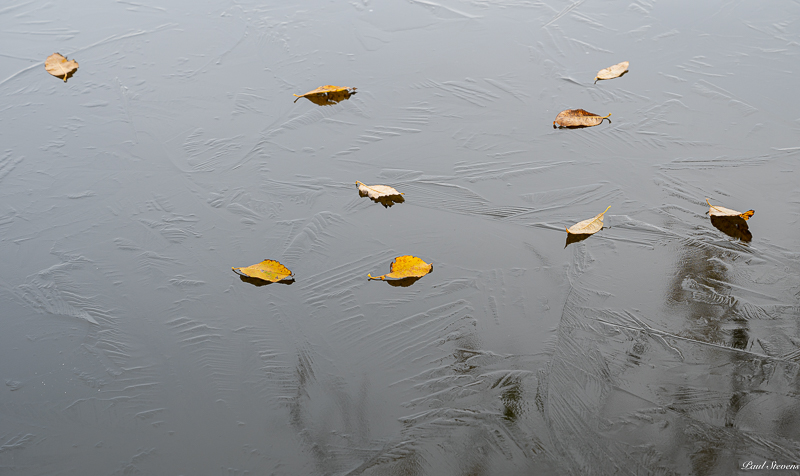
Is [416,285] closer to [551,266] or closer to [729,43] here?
[551,266]

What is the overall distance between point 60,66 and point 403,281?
2234mm

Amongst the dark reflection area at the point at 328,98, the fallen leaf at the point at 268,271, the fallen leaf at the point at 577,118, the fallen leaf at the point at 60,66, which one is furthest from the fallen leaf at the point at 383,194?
the fallen leaf at the point at 60,66

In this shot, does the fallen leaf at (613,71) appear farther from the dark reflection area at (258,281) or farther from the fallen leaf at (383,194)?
the dark reflection area at (258,281)

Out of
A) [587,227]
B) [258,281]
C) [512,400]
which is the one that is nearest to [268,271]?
[258,281]

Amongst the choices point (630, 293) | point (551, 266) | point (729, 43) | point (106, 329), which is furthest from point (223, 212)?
point (729, 43)

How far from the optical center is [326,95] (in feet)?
7.75

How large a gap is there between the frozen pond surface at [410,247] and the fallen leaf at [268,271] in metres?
0.05

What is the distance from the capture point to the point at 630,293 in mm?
1612

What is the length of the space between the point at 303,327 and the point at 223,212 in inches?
24.2

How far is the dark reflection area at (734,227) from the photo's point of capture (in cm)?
173
